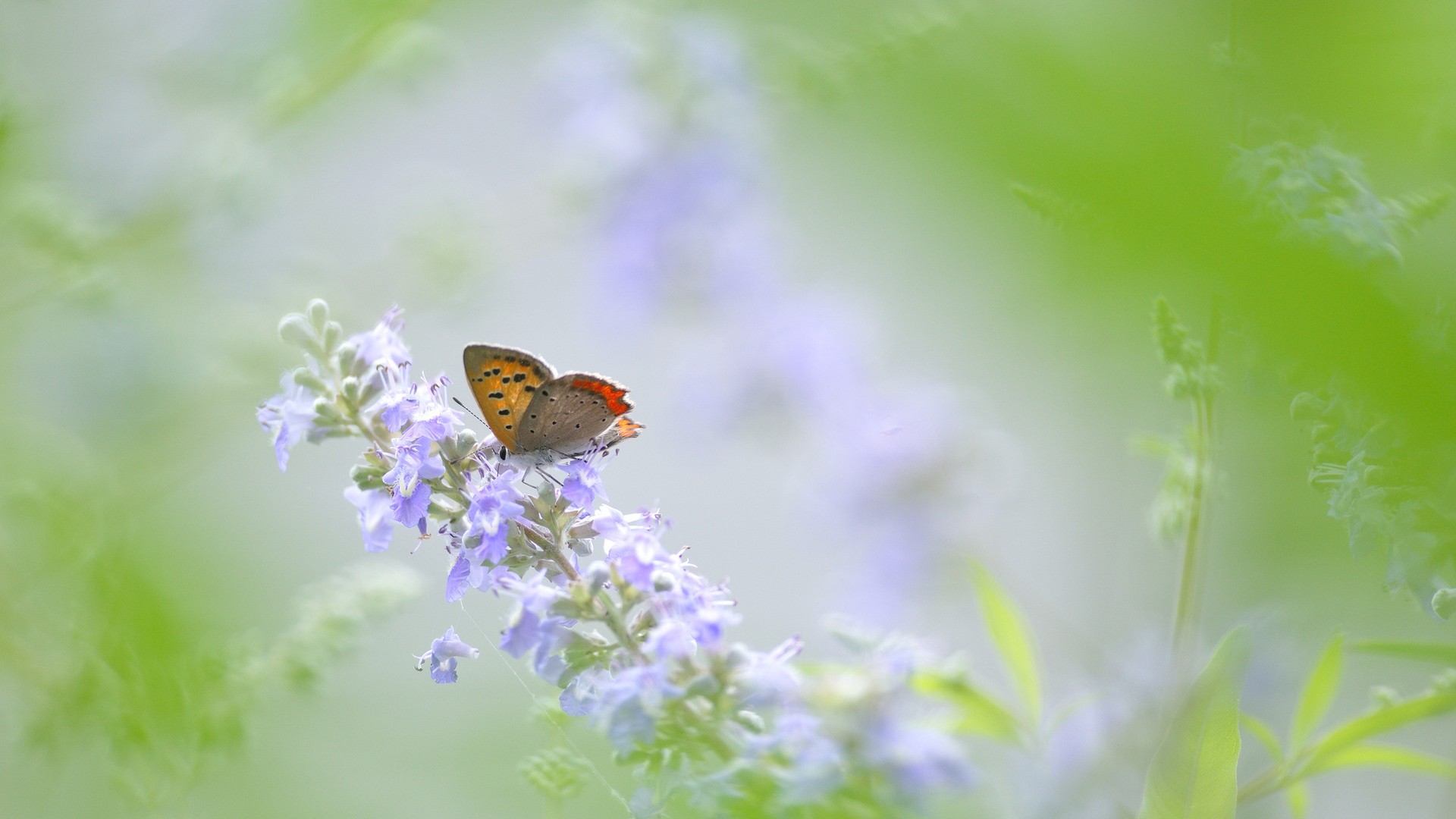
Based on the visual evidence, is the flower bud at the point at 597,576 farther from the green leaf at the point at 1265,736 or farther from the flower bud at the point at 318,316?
the green leaf at the point at 1265,736

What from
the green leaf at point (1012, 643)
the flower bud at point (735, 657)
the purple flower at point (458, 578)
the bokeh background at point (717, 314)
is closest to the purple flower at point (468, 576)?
the purple flower at point (458, 578)

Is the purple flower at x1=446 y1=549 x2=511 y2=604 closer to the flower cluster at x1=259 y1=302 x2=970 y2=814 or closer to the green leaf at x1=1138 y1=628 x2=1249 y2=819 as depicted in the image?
Answer: the flower cluster at x1=259 y1=302 x2=970 y2=814


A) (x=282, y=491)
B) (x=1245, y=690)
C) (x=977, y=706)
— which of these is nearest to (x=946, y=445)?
(x=1245, y=690)

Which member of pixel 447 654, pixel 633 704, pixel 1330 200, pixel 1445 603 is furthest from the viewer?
pixel 447 654

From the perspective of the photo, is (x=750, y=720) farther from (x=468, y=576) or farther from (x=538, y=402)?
(x=538, y=402)

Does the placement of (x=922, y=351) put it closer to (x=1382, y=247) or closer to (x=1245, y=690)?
(x=1245, y=690)

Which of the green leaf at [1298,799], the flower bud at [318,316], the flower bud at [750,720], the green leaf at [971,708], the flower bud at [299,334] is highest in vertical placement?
the flower bud at [318,316]

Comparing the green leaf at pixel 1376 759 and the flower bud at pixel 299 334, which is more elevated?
the flower bud at pixel 299 334

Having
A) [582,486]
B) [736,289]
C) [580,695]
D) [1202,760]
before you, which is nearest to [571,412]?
[582,486]
